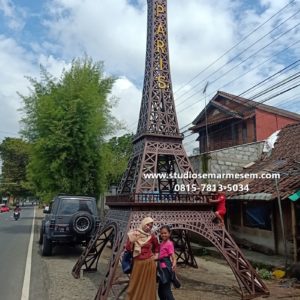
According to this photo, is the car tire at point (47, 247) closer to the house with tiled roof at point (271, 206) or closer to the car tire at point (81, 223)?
the car tire at point (81, 223)

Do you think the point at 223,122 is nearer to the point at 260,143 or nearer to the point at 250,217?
the point at 260,143

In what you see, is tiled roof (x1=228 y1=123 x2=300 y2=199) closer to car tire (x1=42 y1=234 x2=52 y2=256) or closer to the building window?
the building window

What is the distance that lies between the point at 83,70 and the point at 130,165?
10.9 m

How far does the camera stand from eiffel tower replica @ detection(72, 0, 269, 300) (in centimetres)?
810

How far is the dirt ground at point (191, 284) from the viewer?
7.86 metres

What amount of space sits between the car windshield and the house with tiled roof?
5.53m

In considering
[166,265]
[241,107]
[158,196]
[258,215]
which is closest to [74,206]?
[158,196]

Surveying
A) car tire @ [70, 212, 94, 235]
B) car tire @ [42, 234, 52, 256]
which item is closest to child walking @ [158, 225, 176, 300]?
car tire @ [70, 212, 94, 235]

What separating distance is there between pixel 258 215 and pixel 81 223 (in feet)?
21.2

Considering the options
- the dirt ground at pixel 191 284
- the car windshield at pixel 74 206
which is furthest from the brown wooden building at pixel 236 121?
the dirt ground at pixel 191 284

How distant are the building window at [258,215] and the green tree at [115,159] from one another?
29.2ft

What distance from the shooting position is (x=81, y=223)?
12.8 m

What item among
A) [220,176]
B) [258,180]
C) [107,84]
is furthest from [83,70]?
[258,180]

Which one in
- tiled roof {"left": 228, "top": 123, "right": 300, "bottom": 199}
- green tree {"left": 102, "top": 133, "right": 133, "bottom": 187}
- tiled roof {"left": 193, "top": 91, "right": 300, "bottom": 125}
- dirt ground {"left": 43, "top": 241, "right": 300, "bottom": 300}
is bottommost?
dirt ground {"left": 43, "top": 241, "right": 300, "bottom": 300}
